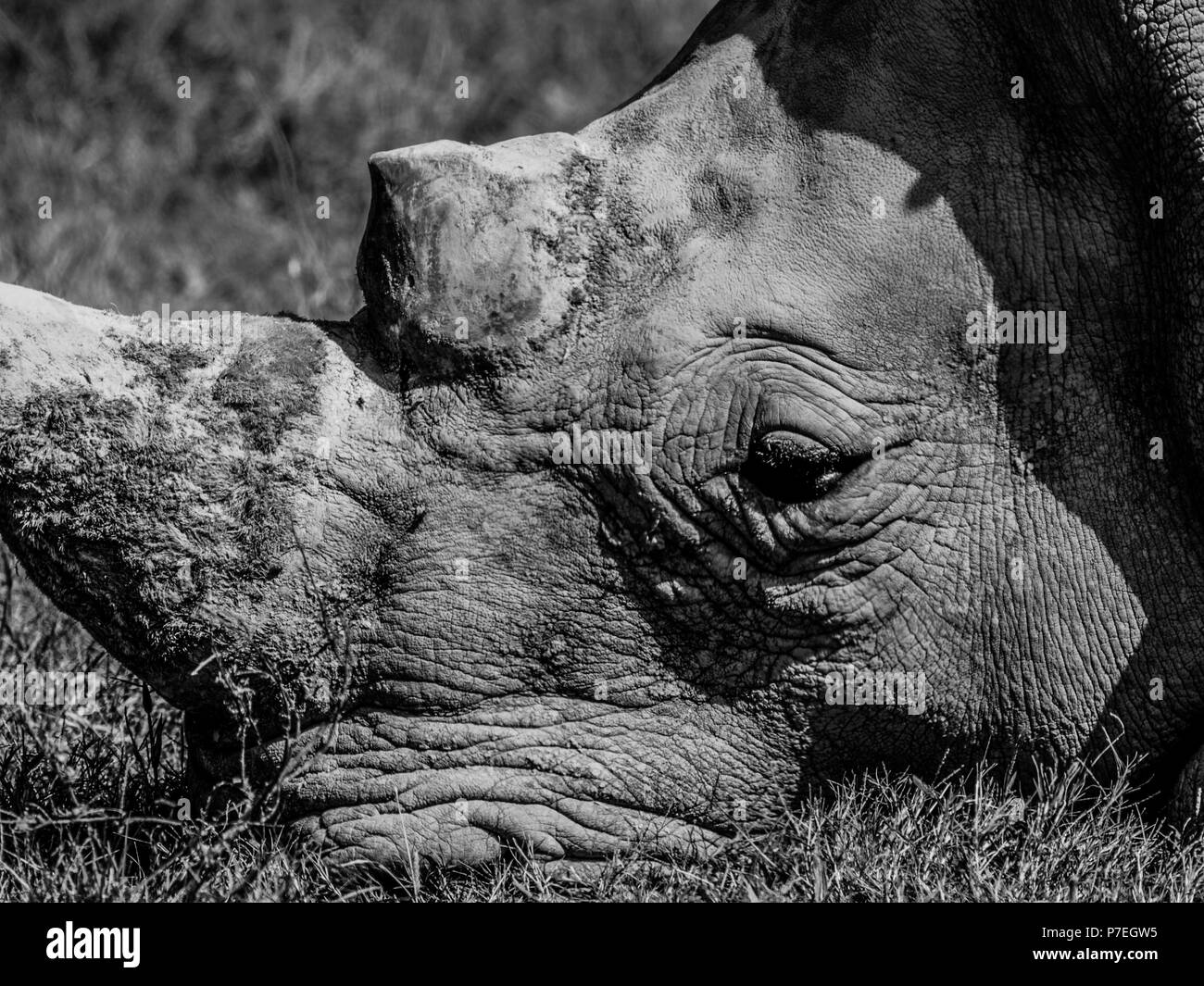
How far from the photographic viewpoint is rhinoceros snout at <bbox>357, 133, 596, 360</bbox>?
13.0 ft

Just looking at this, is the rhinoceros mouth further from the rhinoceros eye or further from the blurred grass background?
the blurred grass background

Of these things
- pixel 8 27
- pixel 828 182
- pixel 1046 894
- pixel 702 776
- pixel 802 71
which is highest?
pixel 8 27

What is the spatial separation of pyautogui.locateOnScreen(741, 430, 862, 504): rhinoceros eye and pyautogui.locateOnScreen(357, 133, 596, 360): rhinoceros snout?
0.53 metres

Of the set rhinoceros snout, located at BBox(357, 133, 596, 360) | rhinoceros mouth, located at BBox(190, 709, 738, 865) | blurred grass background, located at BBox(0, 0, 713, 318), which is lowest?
rhinoceros mouth, located at BBox(190, 709, 738, 865)

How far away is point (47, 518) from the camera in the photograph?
12.5ft

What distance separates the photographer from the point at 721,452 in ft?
13.0

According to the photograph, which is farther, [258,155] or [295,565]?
[258,155]

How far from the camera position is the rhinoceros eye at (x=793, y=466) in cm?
395

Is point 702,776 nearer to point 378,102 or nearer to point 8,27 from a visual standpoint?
point 378,102

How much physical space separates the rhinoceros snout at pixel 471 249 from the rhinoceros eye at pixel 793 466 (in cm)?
53

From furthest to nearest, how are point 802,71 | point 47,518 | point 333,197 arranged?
point 333,197 < point 802,71 < point 47,518

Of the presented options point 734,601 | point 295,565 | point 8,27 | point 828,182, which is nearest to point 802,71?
point 828,182

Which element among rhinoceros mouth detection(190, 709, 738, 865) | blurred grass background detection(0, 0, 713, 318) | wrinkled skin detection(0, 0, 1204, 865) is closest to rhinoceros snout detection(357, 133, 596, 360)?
wrinkled skin detection(0, 0, 1204, 865)

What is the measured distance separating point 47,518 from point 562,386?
114 centimetres
